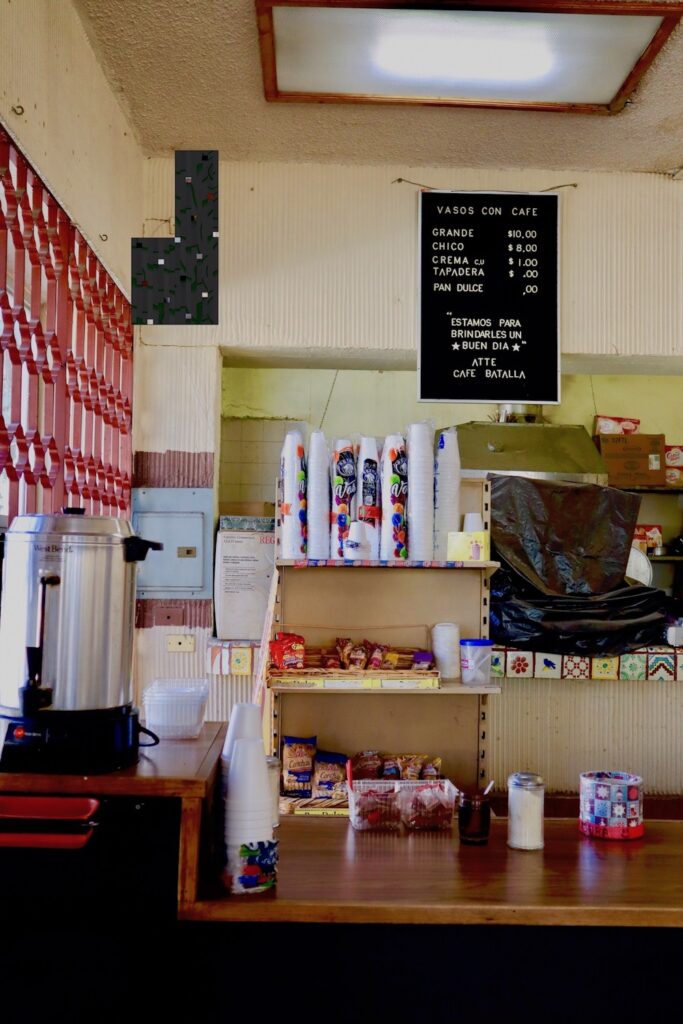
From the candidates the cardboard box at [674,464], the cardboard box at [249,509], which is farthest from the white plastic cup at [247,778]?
the cardboard box at [674,464]

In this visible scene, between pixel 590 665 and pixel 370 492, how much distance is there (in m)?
1.96

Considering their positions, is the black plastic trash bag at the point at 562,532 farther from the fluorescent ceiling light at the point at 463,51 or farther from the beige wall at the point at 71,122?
the beige wall at the point at 71,122

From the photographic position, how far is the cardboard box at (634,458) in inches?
252

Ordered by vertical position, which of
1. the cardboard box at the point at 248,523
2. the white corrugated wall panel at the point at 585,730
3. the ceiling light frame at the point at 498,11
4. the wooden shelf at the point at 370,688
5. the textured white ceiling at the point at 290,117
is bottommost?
the white corrugated wall panel at the point at 585,730

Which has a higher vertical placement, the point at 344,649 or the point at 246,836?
the point at 344,649

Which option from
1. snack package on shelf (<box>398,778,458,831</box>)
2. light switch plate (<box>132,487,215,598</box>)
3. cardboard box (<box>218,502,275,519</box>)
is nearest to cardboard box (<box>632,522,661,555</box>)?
cardboard box (<box>218,502,275,519</box>)

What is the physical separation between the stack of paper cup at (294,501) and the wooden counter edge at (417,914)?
155 cm

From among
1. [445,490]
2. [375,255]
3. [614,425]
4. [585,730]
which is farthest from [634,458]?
[445,490]

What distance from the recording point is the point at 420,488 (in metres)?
3.00

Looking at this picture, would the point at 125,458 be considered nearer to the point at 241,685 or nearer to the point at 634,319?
the point at 241,685

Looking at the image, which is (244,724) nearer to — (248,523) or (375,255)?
(248,523)

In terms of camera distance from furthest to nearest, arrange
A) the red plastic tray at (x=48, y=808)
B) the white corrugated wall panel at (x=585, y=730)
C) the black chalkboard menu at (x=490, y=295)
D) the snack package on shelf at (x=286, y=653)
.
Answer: the white corrugated wall panel at (x=585, y=730)
the black chalkboard menu at (x=490, y=295)
the snack package on shelf at (x=286, y=653)
the red plastic tray at (x=48, y=808)

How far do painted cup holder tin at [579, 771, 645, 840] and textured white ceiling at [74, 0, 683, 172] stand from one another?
2584 millimetres

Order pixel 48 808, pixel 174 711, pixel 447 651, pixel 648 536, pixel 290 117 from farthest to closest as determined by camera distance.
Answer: pixel 648 536, pixel 290 117, pixel 447 651, pixel 174 711, pixel 48 808
